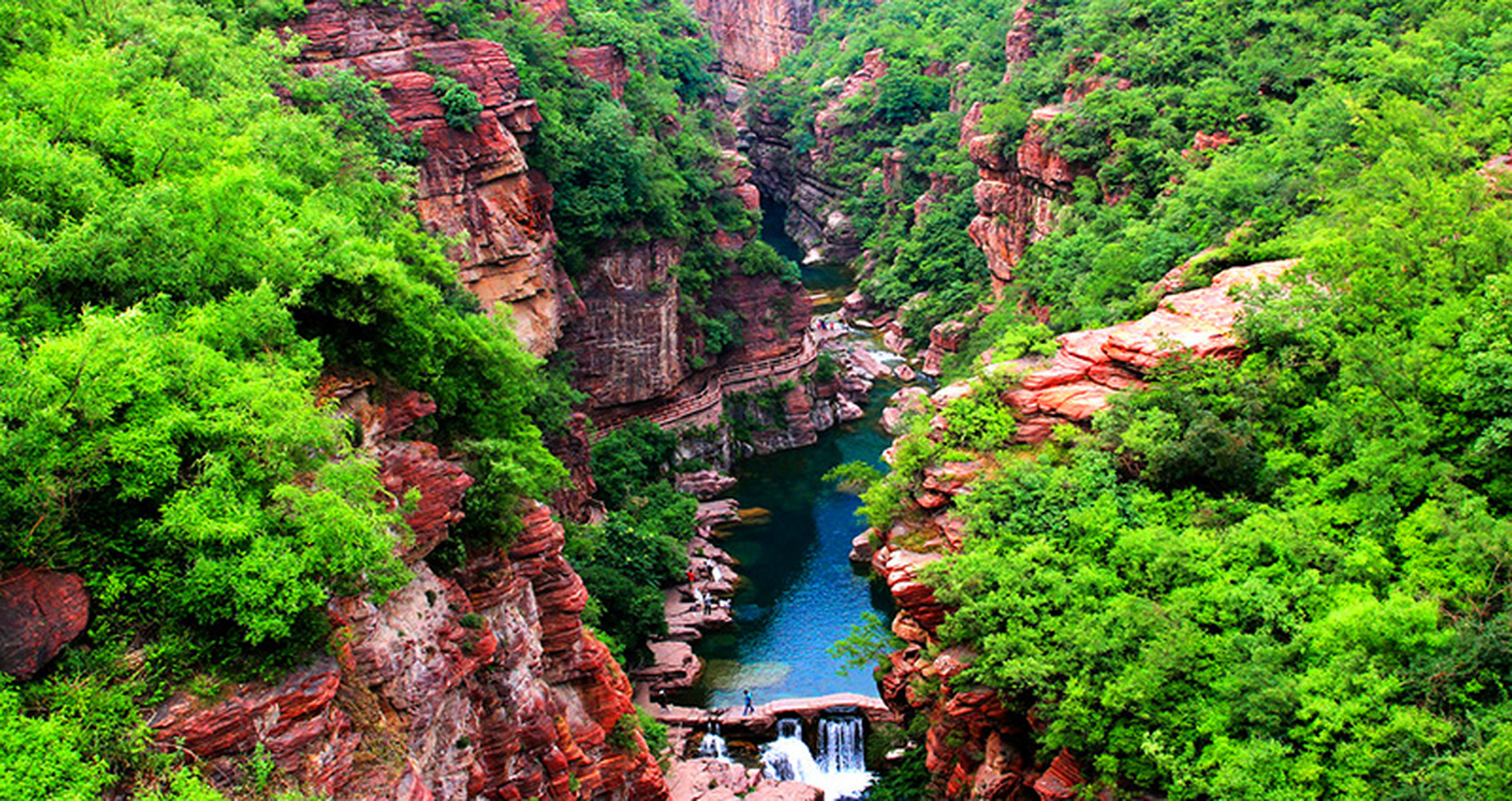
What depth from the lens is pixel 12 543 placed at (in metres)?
12.3

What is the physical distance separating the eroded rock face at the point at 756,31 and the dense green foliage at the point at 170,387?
298 ft

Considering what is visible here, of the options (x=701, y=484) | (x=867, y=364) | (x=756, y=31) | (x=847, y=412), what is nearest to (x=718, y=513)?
(x=701, y=484)

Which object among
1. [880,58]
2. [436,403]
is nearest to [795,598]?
[436,403]

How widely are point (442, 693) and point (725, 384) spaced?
3699cm

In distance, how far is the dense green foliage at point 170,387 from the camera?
12.3 metres

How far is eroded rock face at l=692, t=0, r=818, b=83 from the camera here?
356 feet

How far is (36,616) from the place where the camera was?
39.9 feet

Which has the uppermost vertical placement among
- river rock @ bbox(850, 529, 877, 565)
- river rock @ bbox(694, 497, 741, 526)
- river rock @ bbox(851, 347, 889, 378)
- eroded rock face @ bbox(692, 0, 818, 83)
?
eroded rock face @ bbox(692, 0, 818, 83)

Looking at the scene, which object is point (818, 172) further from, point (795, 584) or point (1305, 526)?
point (1305, 526)

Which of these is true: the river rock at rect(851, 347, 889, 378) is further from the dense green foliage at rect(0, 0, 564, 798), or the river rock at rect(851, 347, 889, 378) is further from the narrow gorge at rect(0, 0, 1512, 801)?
the dense green foliage at rect(0, 0, 564, 798)

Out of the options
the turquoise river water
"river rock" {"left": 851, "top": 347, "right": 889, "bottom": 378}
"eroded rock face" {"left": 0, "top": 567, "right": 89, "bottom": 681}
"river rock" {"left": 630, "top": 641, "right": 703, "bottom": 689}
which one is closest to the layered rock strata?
"river rock" {"left": 851, "top": 347, "right": 889, "bottom": 378}

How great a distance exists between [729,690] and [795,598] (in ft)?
19.6

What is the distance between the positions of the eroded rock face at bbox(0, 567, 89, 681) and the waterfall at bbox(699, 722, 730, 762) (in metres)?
22.4

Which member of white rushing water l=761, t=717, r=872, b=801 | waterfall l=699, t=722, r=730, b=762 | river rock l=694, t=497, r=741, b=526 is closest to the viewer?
white rushing water l=761, t=717, r=872, b=801
